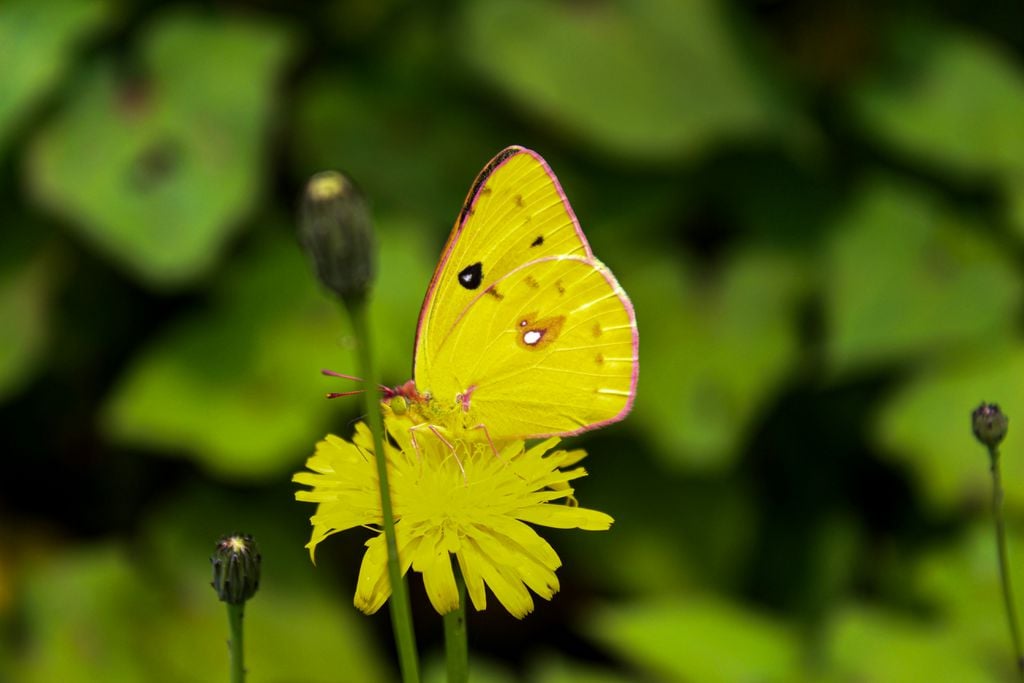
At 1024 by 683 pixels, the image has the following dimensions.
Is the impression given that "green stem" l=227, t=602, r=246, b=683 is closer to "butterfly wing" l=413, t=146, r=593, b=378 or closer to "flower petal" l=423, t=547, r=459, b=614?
"flower petal" l=423, t=547, r=459, b=614

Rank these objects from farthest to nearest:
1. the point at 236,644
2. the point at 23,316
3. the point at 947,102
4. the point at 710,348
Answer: the point at 947,102 < the point at 710,348 < the point at 23,316 < the point at 236,644

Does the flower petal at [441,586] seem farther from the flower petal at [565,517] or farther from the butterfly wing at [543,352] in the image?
the butterfly wing at [543,352]

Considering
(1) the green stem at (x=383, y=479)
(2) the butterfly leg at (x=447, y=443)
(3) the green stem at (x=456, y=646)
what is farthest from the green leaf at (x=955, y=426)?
(1) the green stem at (x=383, y=479)

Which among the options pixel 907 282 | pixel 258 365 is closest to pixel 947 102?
pixel 907 282

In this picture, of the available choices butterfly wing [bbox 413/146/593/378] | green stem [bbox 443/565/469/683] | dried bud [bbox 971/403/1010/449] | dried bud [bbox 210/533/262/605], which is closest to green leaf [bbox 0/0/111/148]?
butterfly wing [bbox 413/146/593/378]

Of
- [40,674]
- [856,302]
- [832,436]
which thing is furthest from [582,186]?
[40,674]

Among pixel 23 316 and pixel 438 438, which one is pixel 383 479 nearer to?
pixel 438 438
